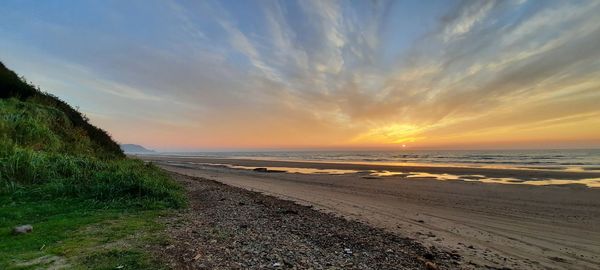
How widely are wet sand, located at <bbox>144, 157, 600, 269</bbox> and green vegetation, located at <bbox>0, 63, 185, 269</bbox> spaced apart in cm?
684

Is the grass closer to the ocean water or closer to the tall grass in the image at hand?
the tall grass

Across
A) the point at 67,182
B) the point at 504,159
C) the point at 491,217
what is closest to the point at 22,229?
the point at 67,182

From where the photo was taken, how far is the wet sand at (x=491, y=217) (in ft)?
25.8

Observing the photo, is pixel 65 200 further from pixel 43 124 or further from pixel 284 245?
pixel 43 124

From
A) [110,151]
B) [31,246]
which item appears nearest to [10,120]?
[110,151]

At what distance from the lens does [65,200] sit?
9875 mm

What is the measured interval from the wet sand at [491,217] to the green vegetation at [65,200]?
684cm

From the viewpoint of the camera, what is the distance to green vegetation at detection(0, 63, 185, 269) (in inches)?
221

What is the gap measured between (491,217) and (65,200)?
14.5 m

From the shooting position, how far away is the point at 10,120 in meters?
14.6

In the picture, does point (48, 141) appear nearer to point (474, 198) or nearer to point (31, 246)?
point (31, 246)

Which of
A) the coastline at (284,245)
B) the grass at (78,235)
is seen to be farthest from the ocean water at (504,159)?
the grass at (78,235)

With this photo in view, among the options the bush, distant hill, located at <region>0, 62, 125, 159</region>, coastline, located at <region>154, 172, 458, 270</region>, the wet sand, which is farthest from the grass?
the wet sand

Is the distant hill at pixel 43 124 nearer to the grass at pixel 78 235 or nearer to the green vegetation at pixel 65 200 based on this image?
the green vegetation at pixel 65 200
